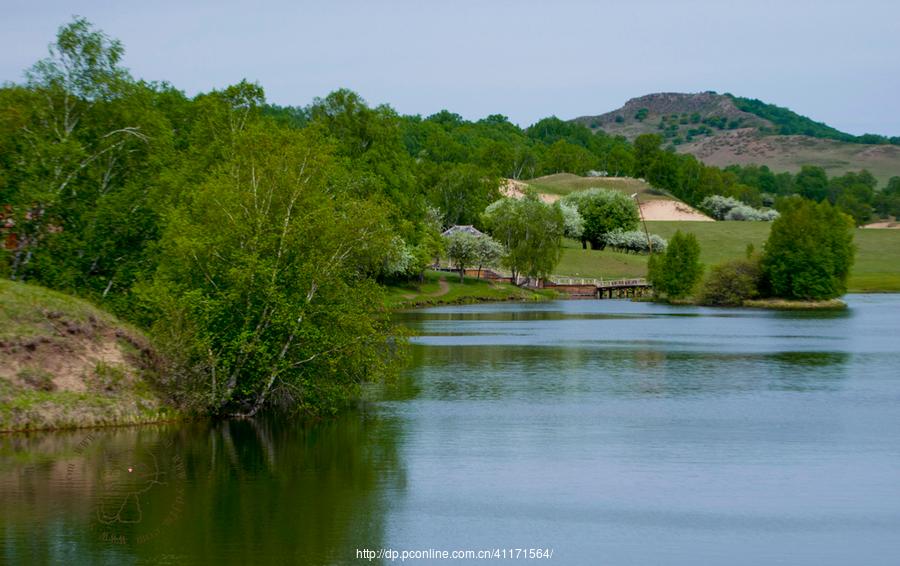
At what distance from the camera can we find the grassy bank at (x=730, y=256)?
15300 cm

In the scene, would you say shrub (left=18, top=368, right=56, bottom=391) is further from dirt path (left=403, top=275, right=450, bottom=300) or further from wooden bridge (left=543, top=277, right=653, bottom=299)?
wooden bridge (left=543, top=277, right=653, bottom=299)

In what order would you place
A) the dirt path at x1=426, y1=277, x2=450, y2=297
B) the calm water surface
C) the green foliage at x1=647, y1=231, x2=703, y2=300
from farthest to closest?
the green foliage at x1=647, y1=231, x2=703, y2=300 → the dirt path at x1=426, y1=277, x2=450, y2=297 → the calm water surface

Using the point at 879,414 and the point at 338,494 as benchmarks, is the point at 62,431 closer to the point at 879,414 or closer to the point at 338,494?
the point at 338,494

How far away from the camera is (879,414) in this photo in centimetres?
4234

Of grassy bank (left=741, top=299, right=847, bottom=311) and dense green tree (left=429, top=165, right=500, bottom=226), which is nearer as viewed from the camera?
grassy bank (left=741, top=299, right=847, bottom=311)

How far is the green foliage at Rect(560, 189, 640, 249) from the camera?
18300 centimetres

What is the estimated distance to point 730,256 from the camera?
173250mm

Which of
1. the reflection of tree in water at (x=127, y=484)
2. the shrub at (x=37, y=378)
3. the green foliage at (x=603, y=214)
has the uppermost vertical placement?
the green foliage at (x=603, y=214)

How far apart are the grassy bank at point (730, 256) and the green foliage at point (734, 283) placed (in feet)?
85.1

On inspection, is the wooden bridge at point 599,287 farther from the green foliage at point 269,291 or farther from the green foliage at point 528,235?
the green foliage at point 269,291

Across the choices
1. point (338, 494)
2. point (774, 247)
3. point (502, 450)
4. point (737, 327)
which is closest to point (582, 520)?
point (338, 494)

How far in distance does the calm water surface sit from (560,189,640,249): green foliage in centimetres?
13063

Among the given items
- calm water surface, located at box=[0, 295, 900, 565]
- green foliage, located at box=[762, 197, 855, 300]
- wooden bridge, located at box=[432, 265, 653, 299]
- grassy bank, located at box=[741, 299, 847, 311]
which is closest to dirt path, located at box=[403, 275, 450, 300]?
wooden bridge, located at box=[432, 265, 653, 299]

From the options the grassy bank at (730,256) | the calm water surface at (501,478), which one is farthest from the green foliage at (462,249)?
the calm water surface at (501,478)
